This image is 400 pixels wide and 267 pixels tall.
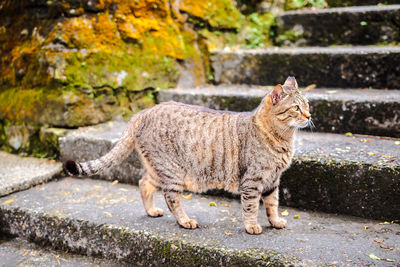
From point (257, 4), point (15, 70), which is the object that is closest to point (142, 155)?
point (15, 70)

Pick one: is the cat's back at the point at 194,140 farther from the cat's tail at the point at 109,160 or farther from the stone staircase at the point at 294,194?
the stone staircase at the point at 294,194

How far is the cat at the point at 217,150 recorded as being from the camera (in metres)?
2.29

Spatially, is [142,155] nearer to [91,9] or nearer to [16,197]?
[16,197]

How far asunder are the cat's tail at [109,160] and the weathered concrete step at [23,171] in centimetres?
106

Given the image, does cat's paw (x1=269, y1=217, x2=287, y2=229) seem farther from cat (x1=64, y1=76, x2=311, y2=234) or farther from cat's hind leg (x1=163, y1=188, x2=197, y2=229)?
cat's hind leg (x1=163, y1=188, x2=197, y2=229)

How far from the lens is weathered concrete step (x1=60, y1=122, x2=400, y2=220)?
2.37m

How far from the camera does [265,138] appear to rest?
7.66 feet

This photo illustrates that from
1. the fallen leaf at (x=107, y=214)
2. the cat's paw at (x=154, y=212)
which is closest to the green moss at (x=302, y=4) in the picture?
the cat's paw at (x=154, y=212)

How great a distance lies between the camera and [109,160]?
250 cm

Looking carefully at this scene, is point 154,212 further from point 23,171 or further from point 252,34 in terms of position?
point 252,34

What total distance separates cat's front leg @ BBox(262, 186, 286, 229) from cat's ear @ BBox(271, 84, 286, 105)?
60cm

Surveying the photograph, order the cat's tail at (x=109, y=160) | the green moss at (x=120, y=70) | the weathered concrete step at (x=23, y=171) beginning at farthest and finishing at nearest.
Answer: the green moss at (x=120, y=70) → the weathered concrete step at (x=23, y=171) → the cat's tail at (x=109, y=160)

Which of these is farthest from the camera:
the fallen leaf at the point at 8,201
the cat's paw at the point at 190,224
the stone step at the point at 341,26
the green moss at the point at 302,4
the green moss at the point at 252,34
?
the green moss at the point at 302,4

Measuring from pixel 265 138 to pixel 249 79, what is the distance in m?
1.88
